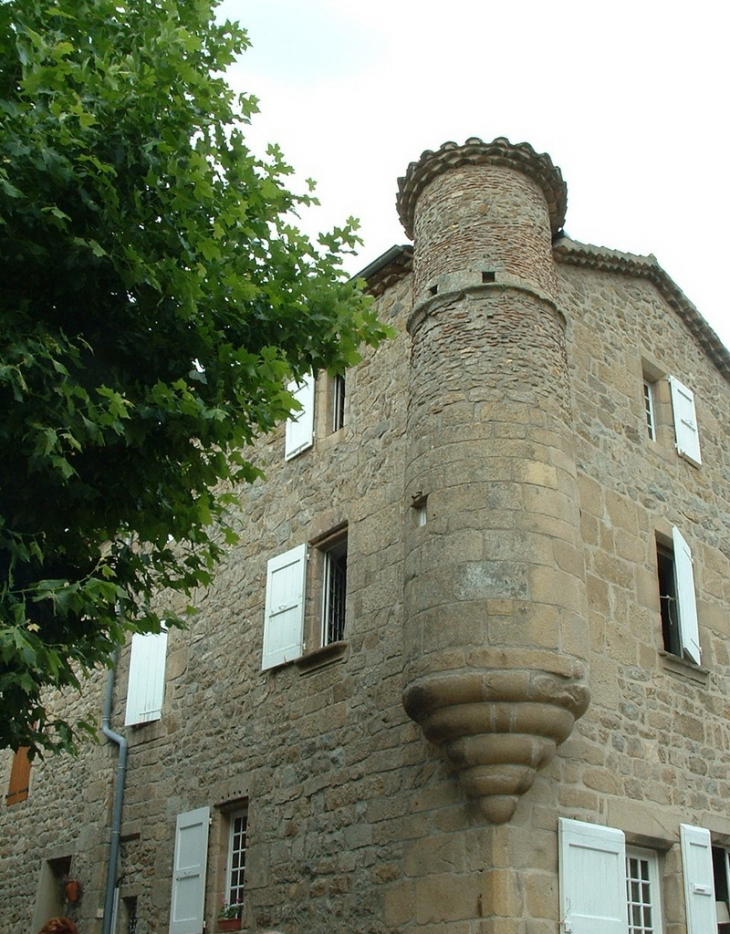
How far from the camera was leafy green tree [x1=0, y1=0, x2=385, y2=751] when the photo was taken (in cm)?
609

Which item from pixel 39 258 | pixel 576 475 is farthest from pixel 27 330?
pixel 576 475

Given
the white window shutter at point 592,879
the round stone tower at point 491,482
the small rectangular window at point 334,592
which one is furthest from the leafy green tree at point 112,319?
the small rectangular window at point 334,592

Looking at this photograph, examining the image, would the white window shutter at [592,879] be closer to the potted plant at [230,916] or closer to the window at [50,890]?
the potted plant at [230,916]

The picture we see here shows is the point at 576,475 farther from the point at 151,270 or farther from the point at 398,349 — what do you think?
the point at 151,270

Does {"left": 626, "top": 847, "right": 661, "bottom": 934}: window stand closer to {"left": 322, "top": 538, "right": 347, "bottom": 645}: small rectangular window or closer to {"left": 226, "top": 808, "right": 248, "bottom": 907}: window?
{"left": 322, "top": 538, "right": 347, "bottom": 645}: small rectangular window

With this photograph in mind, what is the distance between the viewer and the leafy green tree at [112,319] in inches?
240

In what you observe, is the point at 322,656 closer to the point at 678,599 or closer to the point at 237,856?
the point at 237,856

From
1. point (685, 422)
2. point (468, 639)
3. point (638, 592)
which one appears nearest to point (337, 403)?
point (685, 422)

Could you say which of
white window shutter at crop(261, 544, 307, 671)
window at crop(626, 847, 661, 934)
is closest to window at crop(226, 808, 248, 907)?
white window shutter at crop(261, 544, 307, 671)

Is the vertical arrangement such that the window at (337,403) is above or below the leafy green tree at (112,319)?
above

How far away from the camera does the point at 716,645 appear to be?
10891mm

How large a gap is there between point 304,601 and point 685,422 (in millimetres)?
4341

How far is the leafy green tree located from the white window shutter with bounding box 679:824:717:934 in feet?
15.6

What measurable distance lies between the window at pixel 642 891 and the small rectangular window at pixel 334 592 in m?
3.13
